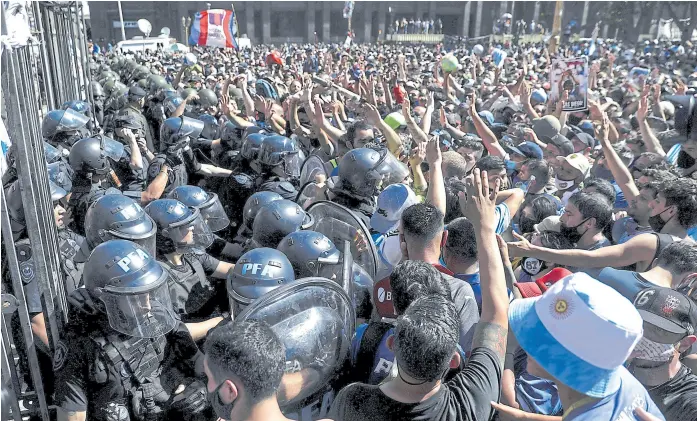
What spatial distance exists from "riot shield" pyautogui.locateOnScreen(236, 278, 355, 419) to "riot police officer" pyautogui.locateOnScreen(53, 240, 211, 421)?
0.73 meters

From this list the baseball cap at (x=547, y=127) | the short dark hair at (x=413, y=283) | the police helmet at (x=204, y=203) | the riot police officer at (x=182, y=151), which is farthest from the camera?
the baseball cap at (x=547, y=127)

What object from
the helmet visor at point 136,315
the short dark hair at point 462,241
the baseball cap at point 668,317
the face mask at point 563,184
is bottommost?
the face mask at point 563,184

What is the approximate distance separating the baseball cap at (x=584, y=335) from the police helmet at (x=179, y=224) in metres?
2.36

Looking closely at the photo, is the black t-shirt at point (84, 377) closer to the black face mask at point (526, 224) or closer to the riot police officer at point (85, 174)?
the riot police officer at point (85, 174)

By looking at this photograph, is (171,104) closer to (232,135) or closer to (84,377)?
(232,135)

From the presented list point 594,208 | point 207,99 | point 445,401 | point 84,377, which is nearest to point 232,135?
point 207,99

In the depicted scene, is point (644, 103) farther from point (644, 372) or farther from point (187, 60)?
point (187, 60)

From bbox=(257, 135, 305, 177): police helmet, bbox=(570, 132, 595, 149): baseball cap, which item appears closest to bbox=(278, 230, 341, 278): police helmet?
bbox=(257, 135, 305, 177): police helmet

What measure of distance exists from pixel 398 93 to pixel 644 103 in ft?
14.9

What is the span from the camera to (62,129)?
620 centimetres

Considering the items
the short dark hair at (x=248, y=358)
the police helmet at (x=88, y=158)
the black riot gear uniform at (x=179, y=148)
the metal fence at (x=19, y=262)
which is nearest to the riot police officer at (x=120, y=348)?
the metal fence at (x=19, y=262)

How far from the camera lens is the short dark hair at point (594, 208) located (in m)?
3.88

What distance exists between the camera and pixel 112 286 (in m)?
2.67

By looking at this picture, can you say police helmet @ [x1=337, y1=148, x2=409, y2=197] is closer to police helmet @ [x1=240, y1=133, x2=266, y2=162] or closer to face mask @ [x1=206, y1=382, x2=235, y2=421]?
police helmet @ [x1=240, y1=133, x2=266, y2=162]
